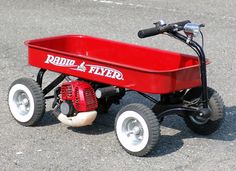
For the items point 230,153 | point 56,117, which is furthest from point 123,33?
point 230,153

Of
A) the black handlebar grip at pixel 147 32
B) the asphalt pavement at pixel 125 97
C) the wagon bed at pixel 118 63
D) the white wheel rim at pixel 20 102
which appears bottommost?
the asphalt pavement at pixel 125 97

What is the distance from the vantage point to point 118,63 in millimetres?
5473

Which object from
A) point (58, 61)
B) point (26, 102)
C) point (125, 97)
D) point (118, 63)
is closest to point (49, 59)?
point (58, 61)

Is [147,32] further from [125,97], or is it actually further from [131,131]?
[125,97]

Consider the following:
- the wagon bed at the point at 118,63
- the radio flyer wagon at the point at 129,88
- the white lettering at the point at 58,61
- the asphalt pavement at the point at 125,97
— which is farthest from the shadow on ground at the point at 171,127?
the white lettering at the point at 58,61

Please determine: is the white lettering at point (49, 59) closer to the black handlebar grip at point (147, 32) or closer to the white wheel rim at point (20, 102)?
the white wheel rim at point (20, 102)

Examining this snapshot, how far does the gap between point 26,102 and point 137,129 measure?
1278mm

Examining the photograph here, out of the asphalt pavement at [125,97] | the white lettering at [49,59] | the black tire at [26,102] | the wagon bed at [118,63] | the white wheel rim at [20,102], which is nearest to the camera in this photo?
the wagon bed at [118,63]

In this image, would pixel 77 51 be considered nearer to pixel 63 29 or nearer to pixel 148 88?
pixel 148 88

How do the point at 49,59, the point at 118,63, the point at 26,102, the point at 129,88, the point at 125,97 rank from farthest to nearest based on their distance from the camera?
the point at 125,97
the point at 26,102
the point at 49,59
the point at 118,63
the point at 129,88

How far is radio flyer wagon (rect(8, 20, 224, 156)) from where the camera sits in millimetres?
5078

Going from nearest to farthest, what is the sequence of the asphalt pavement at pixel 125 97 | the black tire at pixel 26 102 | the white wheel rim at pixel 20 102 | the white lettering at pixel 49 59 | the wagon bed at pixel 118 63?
the wagon bed at pixel 118 63
the asphalt pavement at pixel 125 97
the white lettering at pixel 49 59
the black tire at pixel 26 102
the white wheel rim at pixel 20 102

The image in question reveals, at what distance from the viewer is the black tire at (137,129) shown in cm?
506

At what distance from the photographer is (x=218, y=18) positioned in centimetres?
1149
